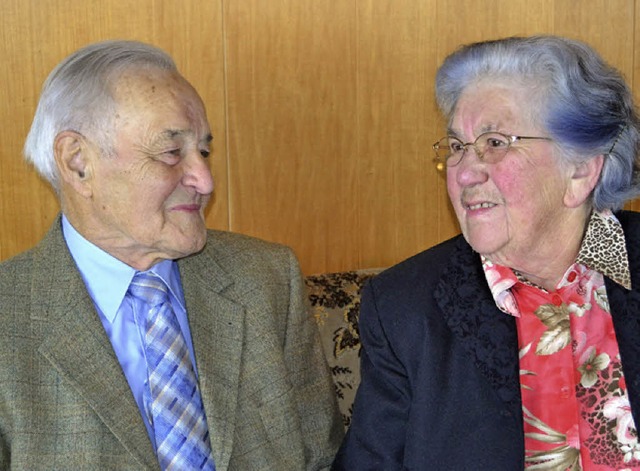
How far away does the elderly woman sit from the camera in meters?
2.02

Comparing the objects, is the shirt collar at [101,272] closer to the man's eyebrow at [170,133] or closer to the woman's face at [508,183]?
the man's eyebrow at [170,133]

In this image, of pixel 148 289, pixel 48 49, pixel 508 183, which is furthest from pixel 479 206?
pixel 48 49

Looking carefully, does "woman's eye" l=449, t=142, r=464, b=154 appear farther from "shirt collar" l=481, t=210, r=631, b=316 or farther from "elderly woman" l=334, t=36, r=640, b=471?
"shirt collar" l=481, t=210, r=631, b=316

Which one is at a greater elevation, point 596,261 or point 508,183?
point 508,183

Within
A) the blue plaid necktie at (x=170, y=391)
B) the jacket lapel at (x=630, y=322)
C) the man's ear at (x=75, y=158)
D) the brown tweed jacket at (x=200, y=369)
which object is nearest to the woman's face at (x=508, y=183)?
the jacket lapel at (x=630, y=322)

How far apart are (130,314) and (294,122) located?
0.91 metres

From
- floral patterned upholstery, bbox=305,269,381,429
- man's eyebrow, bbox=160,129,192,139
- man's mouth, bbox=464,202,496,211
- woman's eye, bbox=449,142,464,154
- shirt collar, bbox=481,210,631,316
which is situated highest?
man's eyebrow, bbox=160,129,192,139

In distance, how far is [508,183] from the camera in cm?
204

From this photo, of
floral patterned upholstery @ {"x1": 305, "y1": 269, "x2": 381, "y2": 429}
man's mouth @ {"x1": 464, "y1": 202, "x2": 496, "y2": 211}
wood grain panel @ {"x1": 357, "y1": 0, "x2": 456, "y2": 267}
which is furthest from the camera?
wood grain panel @ {"x1": 357, "y1": 0, "x2": 456, "y2": 267}

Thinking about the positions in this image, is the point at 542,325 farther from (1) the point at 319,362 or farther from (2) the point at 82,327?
(2) the point at 82,327

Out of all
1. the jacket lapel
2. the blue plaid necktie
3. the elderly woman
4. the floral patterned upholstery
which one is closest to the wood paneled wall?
the floral patterned upholstery

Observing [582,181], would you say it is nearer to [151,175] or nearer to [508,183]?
[508,183]

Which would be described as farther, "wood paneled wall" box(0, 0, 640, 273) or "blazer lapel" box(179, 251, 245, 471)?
"wood paneled wall" box(0, 0, 640, 273)

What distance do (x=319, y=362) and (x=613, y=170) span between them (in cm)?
76
